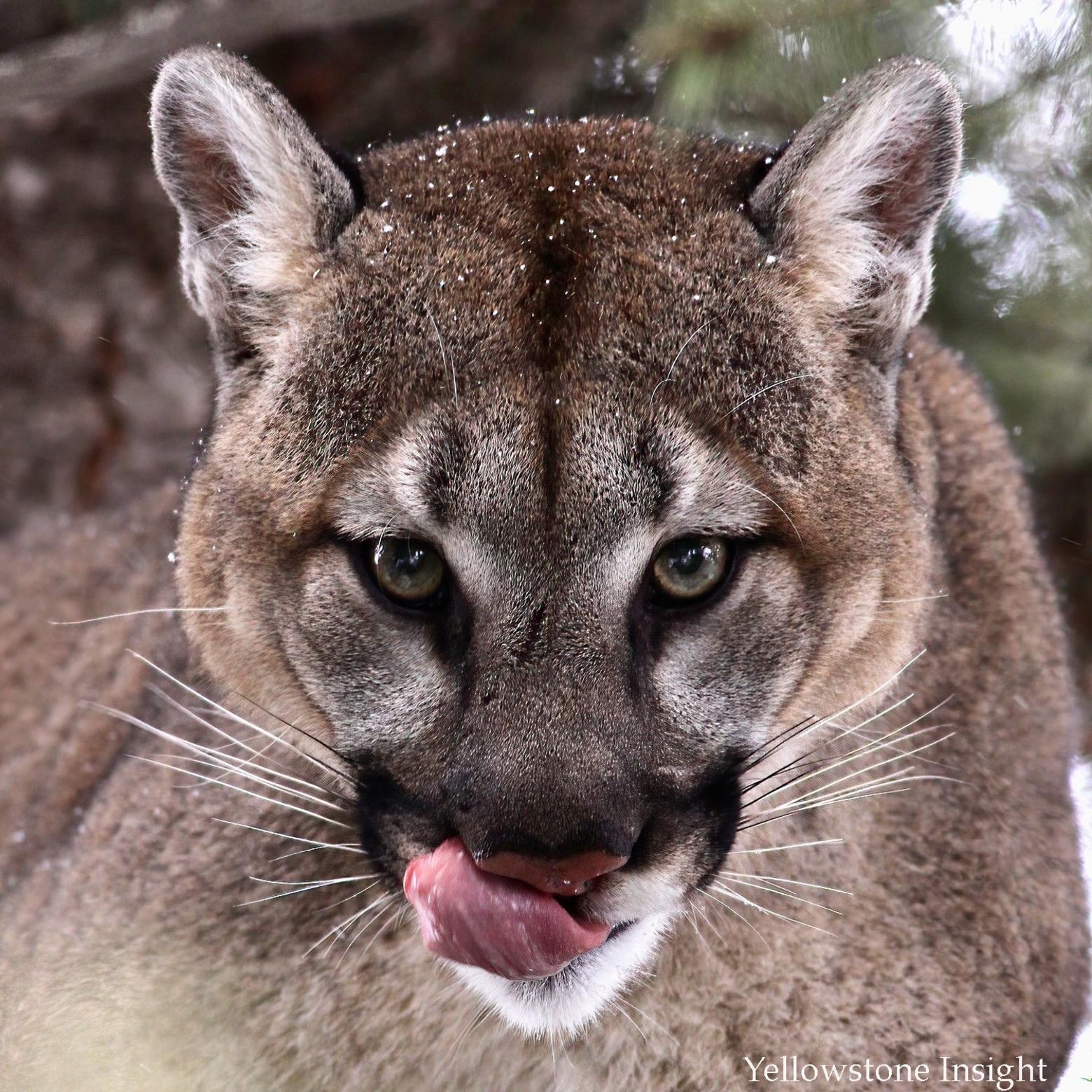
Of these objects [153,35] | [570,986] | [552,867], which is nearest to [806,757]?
[570,986]

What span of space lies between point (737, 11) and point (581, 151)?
0.85 m

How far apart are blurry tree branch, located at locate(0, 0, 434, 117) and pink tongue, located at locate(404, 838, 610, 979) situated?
334 centimetres

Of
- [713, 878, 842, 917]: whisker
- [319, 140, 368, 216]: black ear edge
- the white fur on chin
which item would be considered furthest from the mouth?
[319, 140, 368, 216]: black ear edge

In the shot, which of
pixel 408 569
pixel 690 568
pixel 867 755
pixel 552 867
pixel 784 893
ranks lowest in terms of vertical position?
pixel 784 893

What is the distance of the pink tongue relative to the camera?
2730 millimetres

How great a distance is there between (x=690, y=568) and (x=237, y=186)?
4.98ft

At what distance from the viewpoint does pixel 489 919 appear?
2.72 m

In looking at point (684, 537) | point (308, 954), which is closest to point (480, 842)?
point (684, 537)

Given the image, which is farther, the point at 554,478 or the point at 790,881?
the point at 790,881

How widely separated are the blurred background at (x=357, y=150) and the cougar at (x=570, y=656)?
0.96 meters

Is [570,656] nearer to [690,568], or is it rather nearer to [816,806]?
[690,568]

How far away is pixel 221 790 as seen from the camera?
3.87 metres

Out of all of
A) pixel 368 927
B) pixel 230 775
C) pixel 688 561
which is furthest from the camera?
pixel 230 775

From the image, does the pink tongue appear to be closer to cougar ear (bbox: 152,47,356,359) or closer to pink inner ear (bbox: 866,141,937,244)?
cougar ear (bbox: 152,47,356,359)
